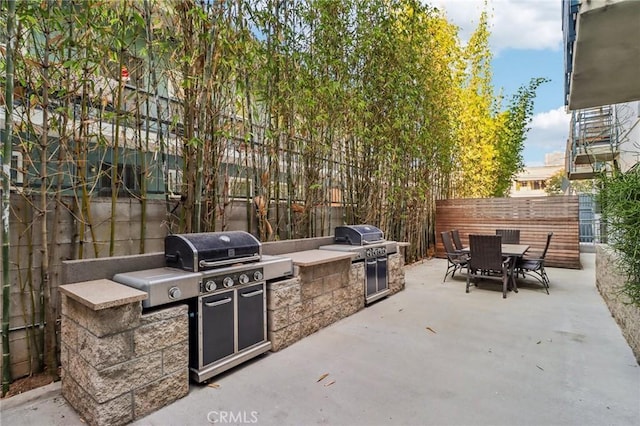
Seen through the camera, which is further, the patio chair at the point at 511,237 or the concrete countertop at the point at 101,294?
the patio chair at the point at 511,237

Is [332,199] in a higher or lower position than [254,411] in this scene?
higher

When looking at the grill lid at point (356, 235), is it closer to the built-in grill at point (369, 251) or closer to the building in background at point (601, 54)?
the built-in grill at point (369, 251)

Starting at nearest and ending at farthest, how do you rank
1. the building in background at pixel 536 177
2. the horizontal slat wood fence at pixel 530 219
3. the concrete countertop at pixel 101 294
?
the concrete countertop at pixel 101 294, the horizontal slat wood fence at pixel 530 219, the building in background at pixel 536 177

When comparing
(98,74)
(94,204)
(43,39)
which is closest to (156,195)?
(94,204)

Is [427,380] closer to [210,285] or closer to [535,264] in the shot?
[210,285]

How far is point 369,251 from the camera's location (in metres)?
4.44

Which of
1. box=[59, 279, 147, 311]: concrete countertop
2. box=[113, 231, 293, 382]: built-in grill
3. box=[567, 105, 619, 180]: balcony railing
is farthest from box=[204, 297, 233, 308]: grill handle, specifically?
box=[567, 105, 619, 180]: balcony railing

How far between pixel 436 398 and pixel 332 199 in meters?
3.65

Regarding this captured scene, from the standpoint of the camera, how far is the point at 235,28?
3.24 metres

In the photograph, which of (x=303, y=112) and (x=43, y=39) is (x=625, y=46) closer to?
(x=303, y=112)

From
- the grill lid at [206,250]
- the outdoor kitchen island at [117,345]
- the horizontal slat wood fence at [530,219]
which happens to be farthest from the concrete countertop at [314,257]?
the horizontal slat wood fence at [530,219]

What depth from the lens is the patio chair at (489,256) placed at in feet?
16.2

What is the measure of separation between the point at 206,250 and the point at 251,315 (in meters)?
0.69

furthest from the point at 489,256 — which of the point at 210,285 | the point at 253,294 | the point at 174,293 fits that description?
the point at 174,293
